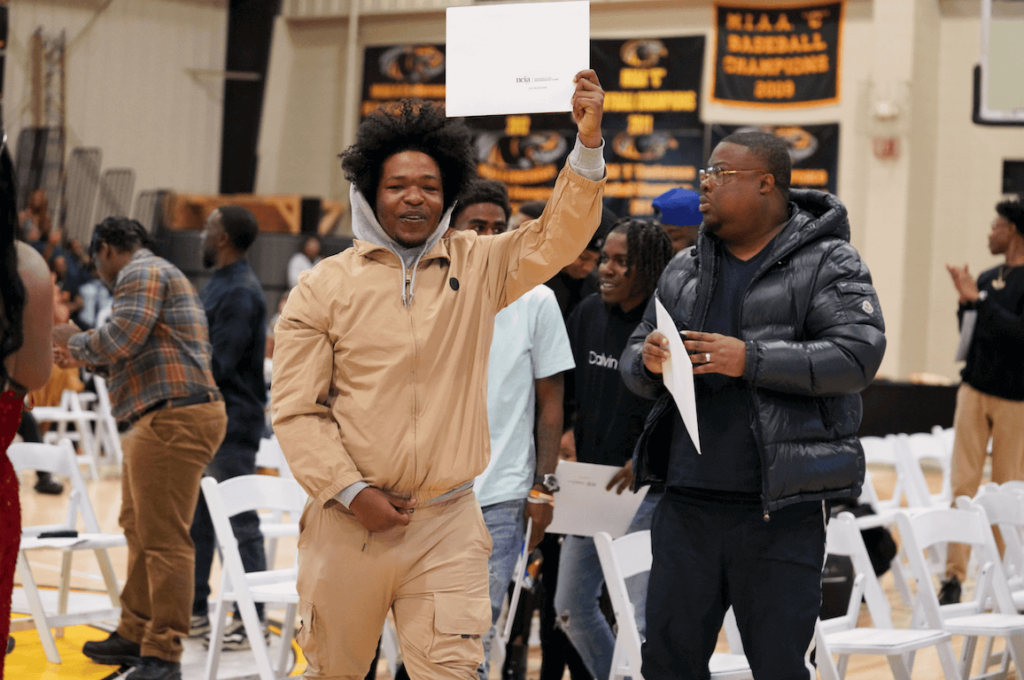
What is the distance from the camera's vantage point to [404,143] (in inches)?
112

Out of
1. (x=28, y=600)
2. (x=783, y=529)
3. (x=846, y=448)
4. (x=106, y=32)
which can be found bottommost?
(x=28, y=600)

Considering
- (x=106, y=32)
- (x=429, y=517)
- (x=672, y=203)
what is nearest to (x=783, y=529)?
(x=429, y=517)

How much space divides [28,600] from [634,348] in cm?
297

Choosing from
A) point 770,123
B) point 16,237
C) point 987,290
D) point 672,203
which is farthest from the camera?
point 770,123

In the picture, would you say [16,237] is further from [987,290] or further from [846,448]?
[987,290]

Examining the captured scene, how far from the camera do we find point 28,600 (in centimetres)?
477

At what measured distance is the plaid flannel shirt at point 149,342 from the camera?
4582 millimetres

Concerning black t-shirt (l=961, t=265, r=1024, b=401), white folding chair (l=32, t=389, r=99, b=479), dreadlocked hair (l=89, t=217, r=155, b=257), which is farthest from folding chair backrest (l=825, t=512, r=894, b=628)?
white folding chair (l=32, t=389, r=99, b=479)

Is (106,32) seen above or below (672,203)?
above

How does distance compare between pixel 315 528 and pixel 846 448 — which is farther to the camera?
pixel 846 448

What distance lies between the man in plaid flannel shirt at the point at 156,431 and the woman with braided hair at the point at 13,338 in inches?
81.0

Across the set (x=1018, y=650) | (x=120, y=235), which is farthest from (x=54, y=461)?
(x=1018, y=650)

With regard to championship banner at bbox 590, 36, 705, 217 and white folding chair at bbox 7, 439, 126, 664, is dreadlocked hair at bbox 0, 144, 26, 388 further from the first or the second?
championship banner at bbox 590, 36, 705, 217

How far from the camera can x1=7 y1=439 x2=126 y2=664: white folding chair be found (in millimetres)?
4777
